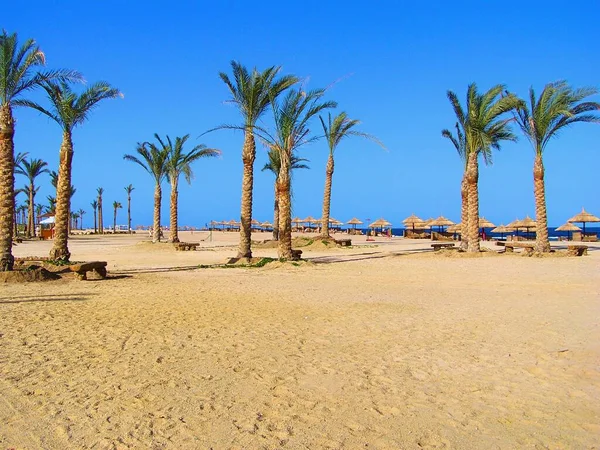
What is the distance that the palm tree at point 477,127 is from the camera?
20.9 metres

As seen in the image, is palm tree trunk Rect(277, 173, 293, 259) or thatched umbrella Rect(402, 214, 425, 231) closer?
palm tree trunk Rect(277, 173, 293, 259)

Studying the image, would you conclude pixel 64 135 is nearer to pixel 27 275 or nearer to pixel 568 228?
pixel 27 275

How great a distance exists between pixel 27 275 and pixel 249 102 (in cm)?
1012

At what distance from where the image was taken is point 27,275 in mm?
13000

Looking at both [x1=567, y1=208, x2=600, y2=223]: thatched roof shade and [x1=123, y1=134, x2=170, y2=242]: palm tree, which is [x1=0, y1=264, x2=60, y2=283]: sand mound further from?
[x1=567, y1=208, x2=600, y2=223]: thatched roof shade

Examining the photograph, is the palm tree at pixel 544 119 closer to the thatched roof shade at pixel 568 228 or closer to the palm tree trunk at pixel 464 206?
the palm tree trunk at pixel 464 206

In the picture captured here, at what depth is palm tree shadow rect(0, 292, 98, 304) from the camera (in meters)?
9.86

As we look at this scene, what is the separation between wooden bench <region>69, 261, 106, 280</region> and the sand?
8.16 ft

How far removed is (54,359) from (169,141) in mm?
28105

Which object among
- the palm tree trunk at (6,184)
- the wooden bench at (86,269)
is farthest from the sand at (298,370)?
the palm tree trunk at (6,184)

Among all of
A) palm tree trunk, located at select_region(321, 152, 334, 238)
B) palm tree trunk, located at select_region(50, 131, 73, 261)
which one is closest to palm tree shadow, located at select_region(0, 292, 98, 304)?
palm tree trunk, located at select_region(50, 131, 73, 261)

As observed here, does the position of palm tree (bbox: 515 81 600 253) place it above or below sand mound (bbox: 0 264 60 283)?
above

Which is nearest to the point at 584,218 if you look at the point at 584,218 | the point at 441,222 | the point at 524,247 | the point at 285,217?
the point at 584,218

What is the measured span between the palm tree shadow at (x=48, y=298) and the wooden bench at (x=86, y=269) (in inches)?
114
